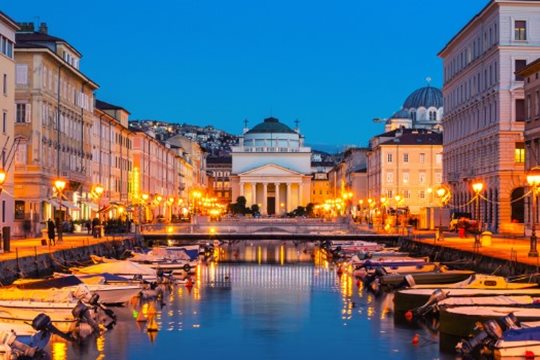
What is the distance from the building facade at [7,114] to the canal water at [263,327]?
1687cm

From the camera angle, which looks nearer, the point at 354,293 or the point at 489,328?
Answer: the point at 489,328

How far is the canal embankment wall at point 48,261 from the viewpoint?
159 feet

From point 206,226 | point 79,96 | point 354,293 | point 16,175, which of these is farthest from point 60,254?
point 206,226

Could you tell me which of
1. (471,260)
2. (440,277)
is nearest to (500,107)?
(471,260)

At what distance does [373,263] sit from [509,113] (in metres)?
34.9

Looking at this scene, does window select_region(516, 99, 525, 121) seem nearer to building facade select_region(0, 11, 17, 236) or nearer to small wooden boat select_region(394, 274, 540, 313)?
building facade select_region(0, 11, 17, 236)

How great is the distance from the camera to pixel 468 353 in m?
31.4

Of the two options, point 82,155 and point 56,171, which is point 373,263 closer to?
point 56,171

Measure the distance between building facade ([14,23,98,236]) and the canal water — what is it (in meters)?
22.5

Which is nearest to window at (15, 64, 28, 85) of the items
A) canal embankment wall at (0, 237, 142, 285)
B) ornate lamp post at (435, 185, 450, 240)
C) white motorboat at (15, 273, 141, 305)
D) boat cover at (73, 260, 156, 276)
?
canal embankment wall at (0, 237, 142, 285)

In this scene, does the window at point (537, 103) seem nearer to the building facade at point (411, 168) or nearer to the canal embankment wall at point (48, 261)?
the canal embankment wall at point (48, 261)

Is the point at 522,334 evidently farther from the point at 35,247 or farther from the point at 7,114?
the point at 7,114

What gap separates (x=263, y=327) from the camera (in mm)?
40344

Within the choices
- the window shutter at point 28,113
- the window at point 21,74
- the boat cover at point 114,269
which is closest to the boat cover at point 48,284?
the boat cover at point 114,269
